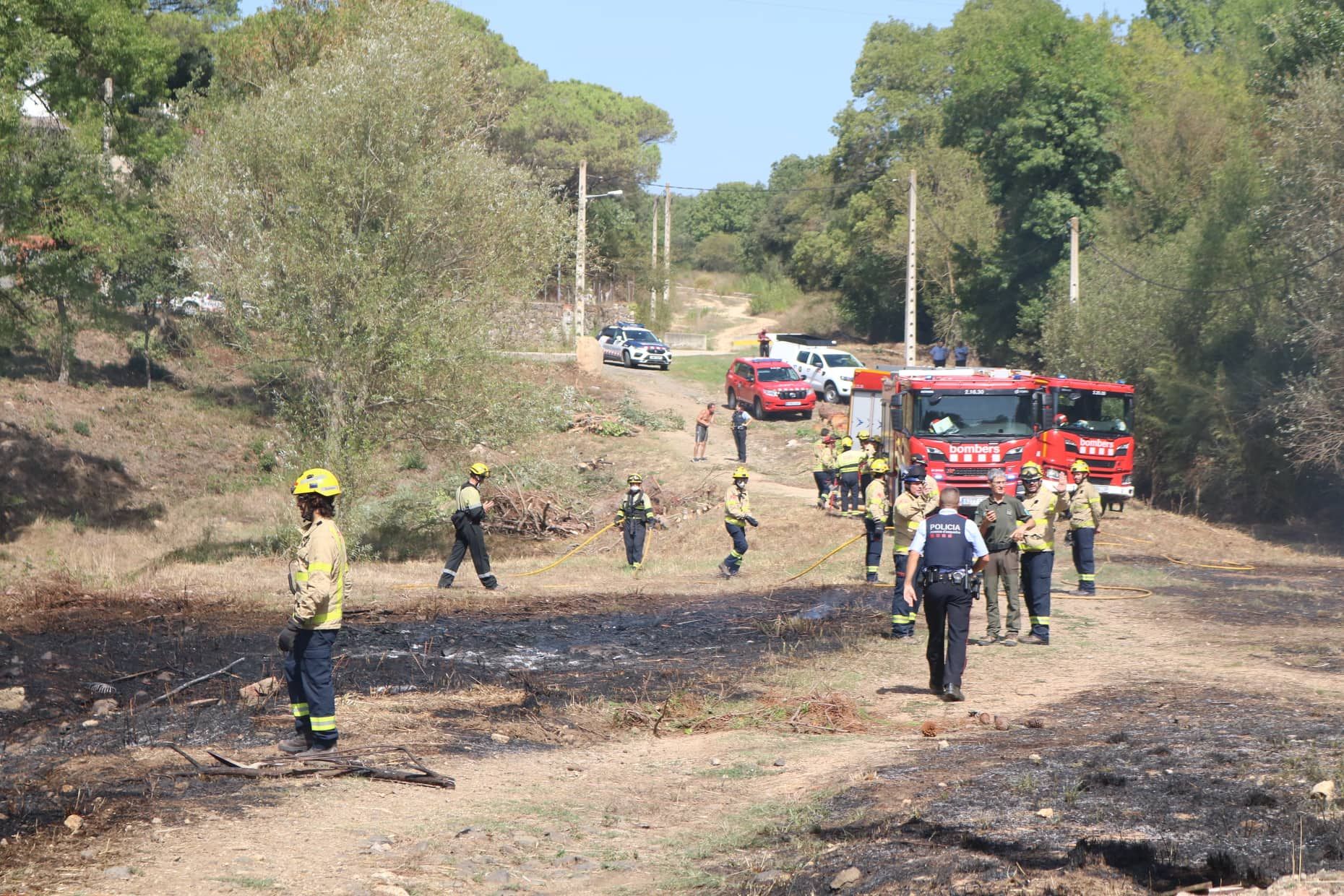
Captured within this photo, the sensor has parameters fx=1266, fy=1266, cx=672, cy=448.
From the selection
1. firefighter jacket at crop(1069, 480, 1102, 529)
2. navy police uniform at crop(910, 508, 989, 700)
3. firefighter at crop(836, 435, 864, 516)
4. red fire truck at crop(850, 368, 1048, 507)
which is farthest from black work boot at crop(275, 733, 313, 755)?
firefighter at crop(836, 435, 864, 516)

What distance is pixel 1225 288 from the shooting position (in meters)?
33.0

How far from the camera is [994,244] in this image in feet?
179

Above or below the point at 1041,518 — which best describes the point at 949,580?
below

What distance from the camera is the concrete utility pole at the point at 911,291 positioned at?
40.5 m

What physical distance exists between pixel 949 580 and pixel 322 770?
5.66 m

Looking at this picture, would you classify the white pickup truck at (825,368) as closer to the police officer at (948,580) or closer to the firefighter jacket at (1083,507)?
the firefighter jacket at (1083,507)

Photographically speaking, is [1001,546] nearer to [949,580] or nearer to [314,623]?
[949,580]

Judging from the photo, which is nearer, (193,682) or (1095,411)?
(193,682)

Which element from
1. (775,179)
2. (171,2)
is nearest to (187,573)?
(171,2)

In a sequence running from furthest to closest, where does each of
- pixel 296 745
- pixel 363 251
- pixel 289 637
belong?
pixel 363 251 < pixel 296 745 < pixel 289 637

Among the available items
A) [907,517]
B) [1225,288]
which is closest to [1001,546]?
[907,517]

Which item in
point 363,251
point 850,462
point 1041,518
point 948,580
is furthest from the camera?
point 850,462

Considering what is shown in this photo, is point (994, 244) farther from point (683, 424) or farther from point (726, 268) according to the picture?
point (726, 268)

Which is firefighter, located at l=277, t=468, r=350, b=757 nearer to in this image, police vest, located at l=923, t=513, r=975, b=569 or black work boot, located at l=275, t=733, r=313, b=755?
black work boot, located at l=275, t=733, r=313, b=755
